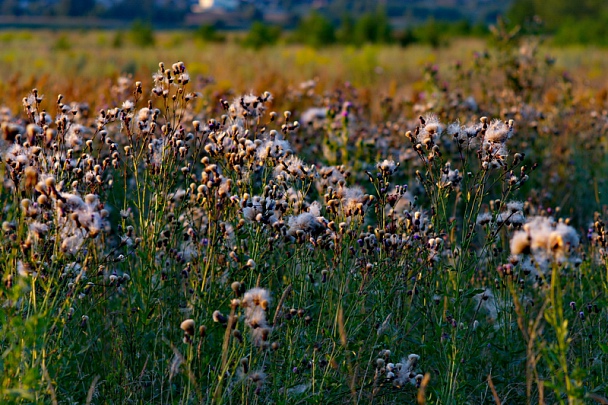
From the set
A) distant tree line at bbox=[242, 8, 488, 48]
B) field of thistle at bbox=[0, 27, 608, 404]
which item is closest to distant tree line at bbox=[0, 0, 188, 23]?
distant tree line at bbox=[242, 8, 488, 48]

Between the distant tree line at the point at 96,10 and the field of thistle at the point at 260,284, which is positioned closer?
the field of thistle at the point at 260,284

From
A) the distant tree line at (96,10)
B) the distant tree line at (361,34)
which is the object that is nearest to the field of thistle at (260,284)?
the distant tree line at (361,34)

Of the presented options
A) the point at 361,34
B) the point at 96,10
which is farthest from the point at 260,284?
the point at 96,10

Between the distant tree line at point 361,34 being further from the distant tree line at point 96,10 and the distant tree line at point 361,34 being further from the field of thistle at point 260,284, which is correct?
the distant tree line at point 96,10

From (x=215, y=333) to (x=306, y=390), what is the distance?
0.78m

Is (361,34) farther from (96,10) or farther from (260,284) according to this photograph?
(96,10)

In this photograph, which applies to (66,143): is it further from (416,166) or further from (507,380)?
(416,166)

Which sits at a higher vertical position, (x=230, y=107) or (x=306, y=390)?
(x=230, y=107)

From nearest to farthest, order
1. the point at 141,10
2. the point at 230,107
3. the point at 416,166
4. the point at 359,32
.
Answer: the point at 230,107 → the point at 416,166 → the point at 359,32 → the point at 141,10

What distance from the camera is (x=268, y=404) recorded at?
276cm

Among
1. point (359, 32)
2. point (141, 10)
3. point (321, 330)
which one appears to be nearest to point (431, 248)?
point (321, 330)

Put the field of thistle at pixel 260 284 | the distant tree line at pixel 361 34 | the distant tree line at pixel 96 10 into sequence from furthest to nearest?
the distant tree line at pixel 96 10 → the distant tree line at pixel 361 34 → the field of thistle at pixel 260 284

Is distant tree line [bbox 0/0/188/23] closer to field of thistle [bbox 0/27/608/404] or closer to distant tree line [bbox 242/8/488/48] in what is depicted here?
distant tree line [bbox 242/8/488/48]

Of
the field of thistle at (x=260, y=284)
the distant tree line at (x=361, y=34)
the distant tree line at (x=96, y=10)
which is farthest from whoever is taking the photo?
the distant tree line at (x=96, y=10)
